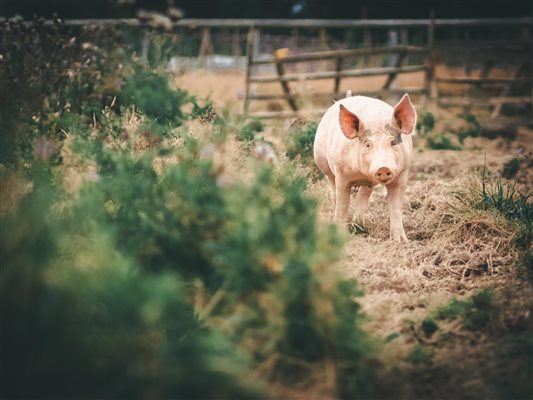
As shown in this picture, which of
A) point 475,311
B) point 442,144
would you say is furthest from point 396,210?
point 442,144

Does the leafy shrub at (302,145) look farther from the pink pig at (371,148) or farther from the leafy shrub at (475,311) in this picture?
the leafy shrub at (475,311)

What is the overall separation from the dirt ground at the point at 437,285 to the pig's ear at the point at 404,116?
83 cm

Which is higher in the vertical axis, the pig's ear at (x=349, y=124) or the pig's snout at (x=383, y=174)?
the pig's ear at (x=349, y=124)

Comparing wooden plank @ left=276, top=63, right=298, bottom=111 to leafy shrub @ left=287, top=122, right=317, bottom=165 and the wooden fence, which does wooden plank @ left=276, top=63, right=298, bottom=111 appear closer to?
the wooden fence

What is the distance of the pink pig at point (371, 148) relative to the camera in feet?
15.7

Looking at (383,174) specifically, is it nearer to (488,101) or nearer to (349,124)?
(349,124)

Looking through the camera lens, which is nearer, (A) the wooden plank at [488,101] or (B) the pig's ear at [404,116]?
(B) the pig's ear at [404,116]

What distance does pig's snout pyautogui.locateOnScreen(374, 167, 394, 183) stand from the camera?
4.66 m

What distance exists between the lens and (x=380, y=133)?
484 cm

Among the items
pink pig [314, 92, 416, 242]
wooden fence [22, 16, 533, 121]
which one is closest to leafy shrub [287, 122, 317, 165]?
pink pig [314, 92, 416, 242]

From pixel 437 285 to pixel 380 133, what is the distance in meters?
1.09

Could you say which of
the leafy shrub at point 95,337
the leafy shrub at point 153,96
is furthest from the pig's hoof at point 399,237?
the leafy shrub at point 95,337

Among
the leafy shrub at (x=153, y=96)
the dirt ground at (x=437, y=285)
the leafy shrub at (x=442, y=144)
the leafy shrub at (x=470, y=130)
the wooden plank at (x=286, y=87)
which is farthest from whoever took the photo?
the wooden plank at (x=286, y=87)

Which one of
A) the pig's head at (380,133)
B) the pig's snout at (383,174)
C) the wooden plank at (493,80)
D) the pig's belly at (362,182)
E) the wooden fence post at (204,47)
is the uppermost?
the wooden fence post at (204,47)
